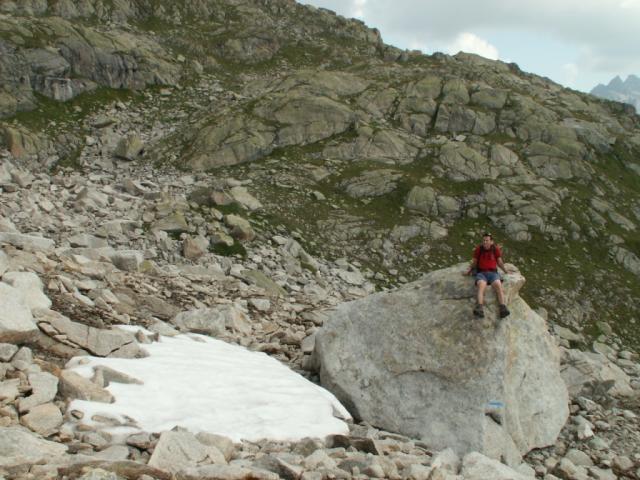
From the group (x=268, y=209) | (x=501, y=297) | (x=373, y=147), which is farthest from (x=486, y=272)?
(x=373, y=147)

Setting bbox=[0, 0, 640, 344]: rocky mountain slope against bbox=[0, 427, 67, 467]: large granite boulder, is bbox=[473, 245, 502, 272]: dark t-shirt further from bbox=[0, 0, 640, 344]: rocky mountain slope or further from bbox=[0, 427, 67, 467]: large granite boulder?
bbox=[0, 0, 640, 344]: rocky mountain slope

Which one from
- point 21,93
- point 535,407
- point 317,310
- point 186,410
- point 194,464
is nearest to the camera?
point 194,464

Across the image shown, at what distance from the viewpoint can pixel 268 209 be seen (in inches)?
1281

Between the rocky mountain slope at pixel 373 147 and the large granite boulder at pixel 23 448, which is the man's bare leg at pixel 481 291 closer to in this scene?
the large granite boulder at pixel 23 448

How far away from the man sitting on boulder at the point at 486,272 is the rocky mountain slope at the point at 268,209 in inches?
142

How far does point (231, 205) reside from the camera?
3084cm

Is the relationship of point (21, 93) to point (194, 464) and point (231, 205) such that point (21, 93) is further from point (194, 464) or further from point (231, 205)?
point (194, 464)

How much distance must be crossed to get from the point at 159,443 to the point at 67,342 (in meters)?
4.57

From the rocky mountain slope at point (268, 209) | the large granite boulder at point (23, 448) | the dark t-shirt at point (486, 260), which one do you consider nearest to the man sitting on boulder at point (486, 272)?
the dark t-shirt at point (486, 260)

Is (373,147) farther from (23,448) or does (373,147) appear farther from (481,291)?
(23,448)

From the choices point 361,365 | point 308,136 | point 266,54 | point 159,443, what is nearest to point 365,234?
point 308,136

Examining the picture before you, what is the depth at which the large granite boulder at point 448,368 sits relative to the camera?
12.1 m

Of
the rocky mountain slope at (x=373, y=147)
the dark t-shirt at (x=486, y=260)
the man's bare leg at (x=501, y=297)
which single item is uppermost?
the rocky mountain slope at (x=373, y=147)

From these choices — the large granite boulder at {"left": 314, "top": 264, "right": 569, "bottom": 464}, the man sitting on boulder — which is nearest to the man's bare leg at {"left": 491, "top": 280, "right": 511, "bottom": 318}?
the man sitting on boulder
